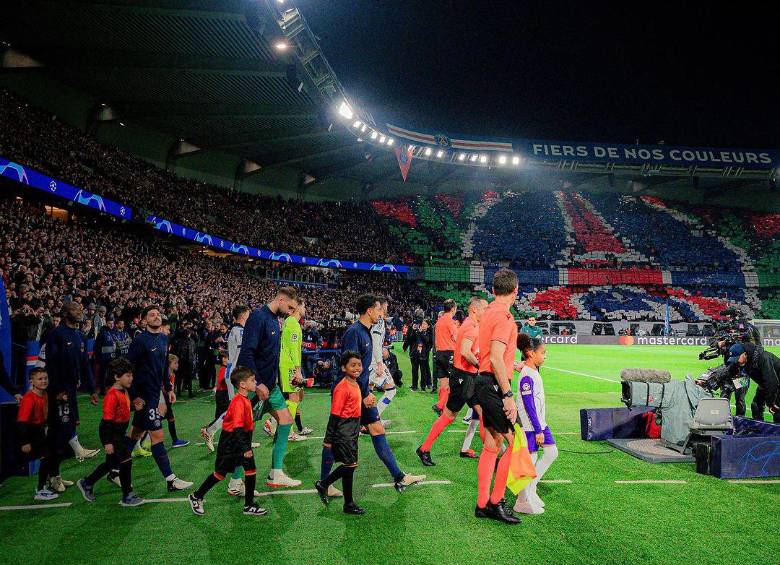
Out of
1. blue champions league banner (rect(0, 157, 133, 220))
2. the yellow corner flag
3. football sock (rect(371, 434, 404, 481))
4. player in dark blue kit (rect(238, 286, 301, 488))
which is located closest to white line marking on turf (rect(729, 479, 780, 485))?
the yellow corner flag

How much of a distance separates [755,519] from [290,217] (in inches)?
1523

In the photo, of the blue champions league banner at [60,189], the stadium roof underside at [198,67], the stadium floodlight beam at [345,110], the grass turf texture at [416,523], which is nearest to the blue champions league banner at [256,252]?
the blue champions league banner at [60,189]

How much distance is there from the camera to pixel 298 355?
818 centimetres

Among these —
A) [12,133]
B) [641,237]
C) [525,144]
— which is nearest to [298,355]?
[12,133]

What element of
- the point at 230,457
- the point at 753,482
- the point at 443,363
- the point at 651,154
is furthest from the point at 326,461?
the point at 651,154

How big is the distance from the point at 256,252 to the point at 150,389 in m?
29.4

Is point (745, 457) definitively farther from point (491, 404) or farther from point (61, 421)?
point (61, 421)

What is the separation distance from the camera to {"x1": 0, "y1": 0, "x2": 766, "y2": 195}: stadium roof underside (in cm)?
1786

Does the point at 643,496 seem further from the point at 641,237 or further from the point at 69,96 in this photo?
the point at 641,237

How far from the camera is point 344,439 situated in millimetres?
4914

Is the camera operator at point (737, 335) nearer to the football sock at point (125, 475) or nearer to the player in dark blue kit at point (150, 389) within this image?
the player in dark blue kit at point (150, 389)

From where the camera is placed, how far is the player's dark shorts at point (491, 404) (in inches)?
178

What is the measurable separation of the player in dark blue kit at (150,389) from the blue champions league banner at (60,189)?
15.3m

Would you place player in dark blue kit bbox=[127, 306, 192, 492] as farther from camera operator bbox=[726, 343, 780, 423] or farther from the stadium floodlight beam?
the stadium floodlight beam
